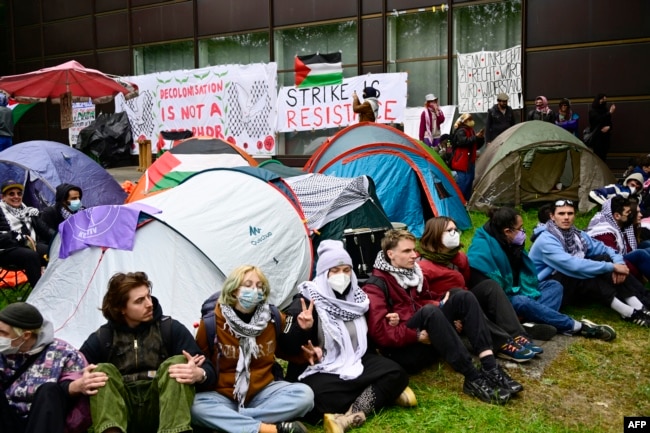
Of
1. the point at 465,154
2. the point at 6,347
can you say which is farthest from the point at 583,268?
the point at 465,154

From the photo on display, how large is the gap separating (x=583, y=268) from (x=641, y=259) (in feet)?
2.69

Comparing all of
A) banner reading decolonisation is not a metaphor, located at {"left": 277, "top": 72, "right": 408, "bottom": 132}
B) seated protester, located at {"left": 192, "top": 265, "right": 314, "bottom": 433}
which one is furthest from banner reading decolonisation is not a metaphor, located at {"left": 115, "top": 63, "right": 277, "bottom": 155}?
seated protester, located at {"left": 192, "top": 265, "right": 314, "bottom": 433}

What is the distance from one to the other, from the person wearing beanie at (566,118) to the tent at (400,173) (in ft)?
11.7

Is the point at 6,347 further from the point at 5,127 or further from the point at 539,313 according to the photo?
the point at 5,127

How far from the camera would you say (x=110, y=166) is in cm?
1952

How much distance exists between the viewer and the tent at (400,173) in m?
9.84

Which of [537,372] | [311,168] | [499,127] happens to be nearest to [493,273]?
[537,372]

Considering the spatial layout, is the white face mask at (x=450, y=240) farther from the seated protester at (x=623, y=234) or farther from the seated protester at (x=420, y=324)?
the seated protester at (x=623, y=234)

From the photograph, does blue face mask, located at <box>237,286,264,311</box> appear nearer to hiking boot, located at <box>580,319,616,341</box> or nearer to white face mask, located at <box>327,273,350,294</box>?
white face mask, located at <box>327,273,350,294</box>

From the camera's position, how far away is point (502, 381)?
4.68 m

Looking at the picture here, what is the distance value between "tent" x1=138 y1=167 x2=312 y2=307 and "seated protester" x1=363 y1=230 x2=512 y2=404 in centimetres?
153

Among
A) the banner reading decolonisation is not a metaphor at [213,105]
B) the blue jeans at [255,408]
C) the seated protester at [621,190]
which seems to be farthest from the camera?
the banner reading decolonisation is not a metaphor at [213,105]

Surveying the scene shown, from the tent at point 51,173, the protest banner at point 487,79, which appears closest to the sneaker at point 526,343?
the tent at point 51,173

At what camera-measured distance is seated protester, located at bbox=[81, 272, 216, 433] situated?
3.82 meters
